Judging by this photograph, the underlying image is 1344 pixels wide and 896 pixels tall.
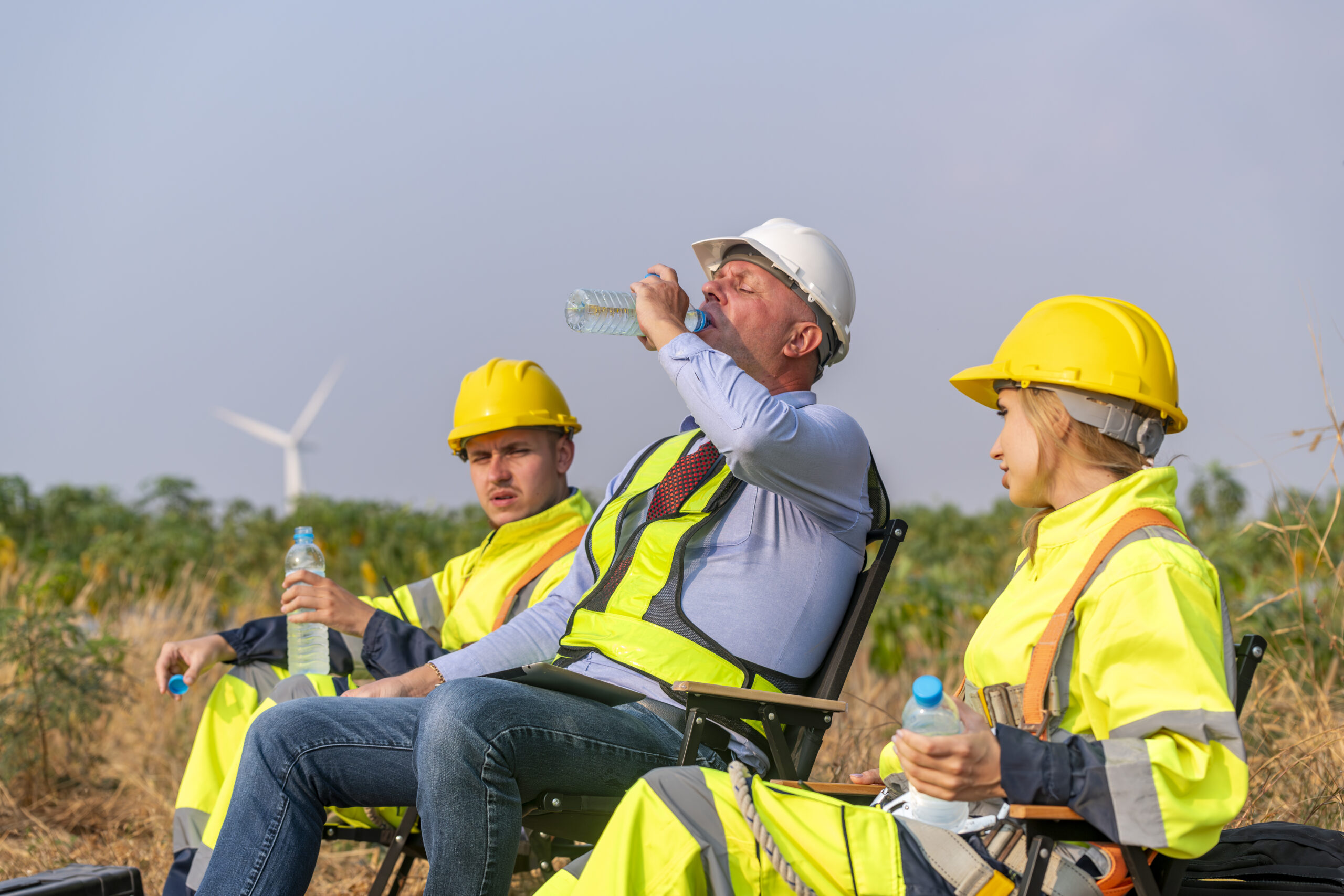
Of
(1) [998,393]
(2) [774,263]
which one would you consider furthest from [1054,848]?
(2) [774,263]

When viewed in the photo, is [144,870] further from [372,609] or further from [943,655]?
[943,655]

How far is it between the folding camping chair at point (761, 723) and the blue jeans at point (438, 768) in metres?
0.09

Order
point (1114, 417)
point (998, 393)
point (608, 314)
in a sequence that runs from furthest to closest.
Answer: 1. point (608, 314)
2. point (998, 393)
3. point (1114, 417)

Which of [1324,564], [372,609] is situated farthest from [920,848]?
[1324,564]

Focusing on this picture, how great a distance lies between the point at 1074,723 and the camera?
2176 millimetres

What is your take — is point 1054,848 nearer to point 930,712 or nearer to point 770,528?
point 930,712

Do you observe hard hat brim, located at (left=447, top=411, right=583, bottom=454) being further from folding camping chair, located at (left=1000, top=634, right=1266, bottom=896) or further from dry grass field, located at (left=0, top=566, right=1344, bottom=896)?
folding camping chair, located at (left=1000, top=634, right=1266, bottom=896)

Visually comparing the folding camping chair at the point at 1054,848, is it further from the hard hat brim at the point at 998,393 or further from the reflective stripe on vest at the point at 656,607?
the reflective stripe on vest at the point at 656,607

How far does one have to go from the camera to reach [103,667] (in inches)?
228

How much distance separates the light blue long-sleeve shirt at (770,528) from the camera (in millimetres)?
2795

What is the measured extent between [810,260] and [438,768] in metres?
1.74

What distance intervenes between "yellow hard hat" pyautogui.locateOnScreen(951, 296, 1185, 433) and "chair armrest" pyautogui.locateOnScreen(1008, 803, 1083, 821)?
2.64 ft

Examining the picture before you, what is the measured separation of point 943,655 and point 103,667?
4.51 metres

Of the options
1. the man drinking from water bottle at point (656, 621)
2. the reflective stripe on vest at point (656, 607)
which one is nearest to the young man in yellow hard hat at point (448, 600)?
the man drinking from water bottle at point (656, 621)
